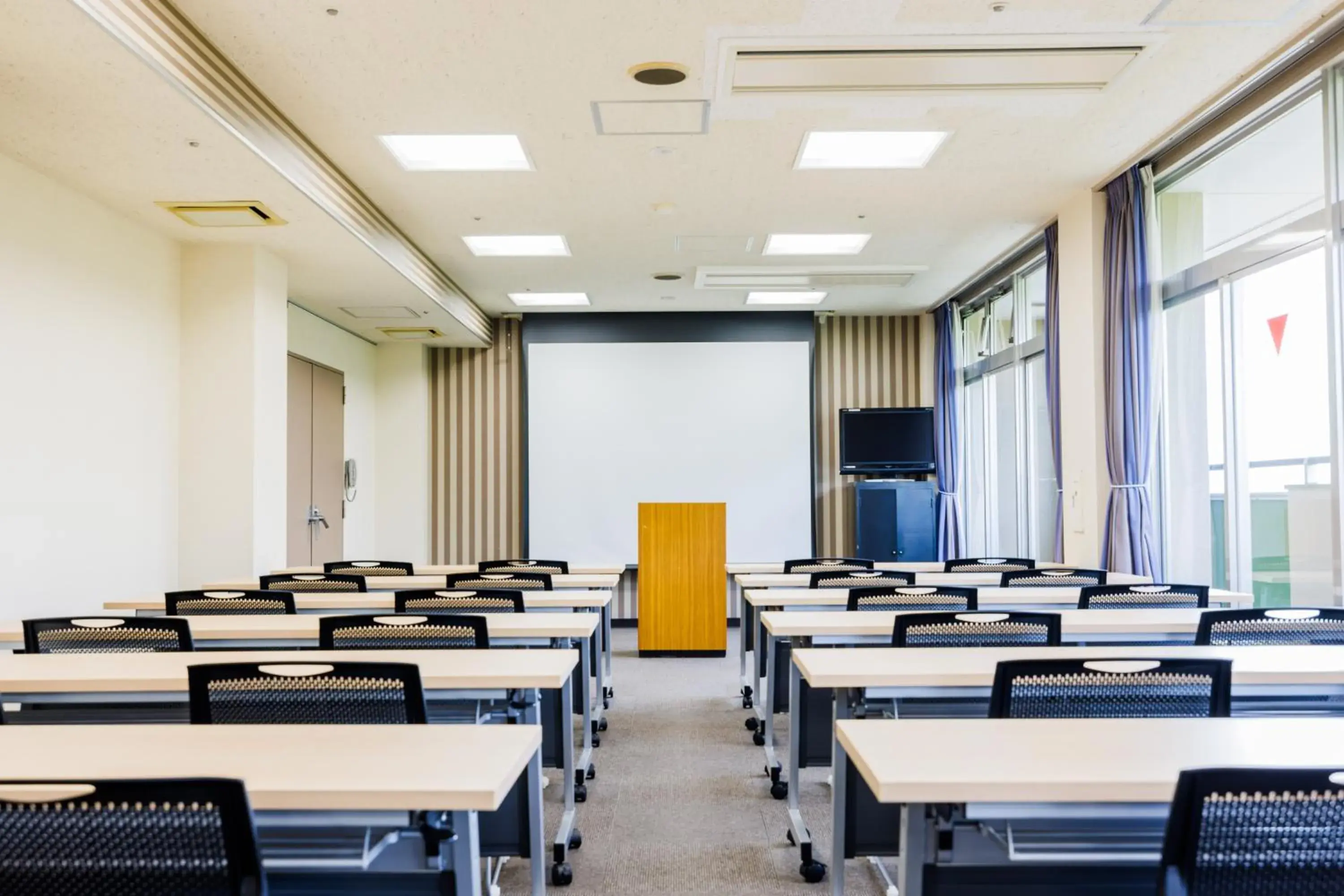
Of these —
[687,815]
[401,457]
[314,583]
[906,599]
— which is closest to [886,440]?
[401,457]

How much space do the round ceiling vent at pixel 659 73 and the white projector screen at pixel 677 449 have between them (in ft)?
17.6

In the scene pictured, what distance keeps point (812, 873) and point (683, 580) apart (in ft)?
14.4

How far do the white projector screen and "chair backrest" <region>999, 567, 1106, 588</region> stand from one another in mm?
5004

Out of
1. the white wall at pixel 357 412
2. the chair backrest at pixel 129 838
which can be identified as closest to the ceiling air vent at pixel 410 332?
the white wall at pixel 357 412

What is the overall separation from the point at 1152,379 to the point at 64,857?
563cm

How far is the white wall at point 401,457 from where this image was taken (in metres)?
10.0

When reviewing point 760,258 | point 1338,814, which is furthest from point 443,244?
point 1338,814

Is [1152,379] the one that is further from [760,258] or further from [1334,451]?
[760,258]

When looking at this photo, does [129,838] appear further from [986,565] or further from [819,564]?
[986,565]

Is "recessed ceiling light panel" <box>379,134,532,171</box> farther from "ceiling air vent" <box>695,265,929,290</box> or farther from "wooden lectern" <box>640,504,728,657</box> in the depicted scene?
"wooden lectern" <box>640,504,728,657</box>

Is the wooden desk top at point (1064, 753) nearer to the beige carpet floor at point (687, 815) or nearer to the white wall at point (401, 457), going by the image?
the beige carpet floor at point (687, 815)

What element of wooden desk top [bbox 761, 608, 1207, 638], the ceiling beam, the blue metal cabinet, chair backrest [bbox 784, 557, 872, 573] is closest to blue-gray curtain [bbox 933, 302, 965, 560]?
the blue metal cabinet

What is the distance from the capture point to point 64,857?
1.26 meters

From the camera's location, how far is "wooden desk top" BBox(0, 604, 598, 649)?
3.00 metres
